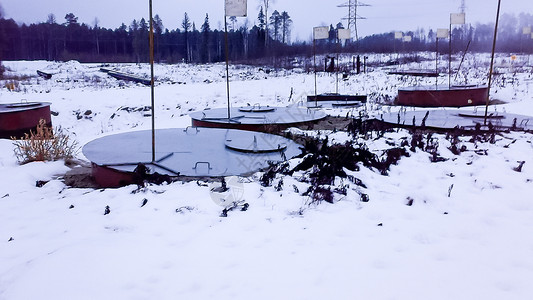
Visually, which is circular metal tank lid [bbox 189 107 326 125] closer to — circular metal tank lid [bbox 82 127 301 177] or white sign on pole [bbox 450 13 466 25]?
circular metal tank lid [bbox 82 127 301 177]

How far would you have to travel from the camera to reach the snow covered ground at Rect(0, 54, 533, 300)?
2396 millimetres

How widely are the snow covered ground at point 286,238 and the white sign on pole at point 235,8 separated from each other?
8.46ft

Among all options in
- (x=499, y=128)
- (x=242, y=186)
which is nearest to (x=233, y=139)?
(x=242, y=186)

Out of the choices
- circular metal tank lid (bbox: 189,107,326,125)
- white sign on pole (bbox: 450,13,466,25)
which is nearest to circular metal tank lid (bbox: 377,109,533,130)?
circular metal tank lid (bbox: 189,107,326,125)

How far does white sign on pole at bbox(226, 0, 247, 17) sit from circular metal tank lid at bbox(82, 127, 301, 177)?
175 cm

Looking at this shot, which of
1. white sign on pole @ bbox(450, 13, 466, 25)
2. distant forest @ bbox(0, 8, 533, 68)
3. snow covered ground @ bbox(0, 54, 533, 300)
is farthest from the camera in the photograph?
distant forest @ bbox(0, 8, 533, 68)

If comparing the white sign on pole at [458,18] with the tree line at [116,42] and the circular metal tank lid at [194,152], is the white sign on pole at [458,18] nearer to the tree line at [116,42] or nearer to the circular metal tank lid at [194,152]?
the circular metal tank lid at [194,152]

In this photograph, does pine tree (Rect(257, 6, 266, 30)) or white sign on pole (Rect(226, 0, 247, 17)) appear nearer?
white sign on pole (Rect(226, 0, 247, 17))

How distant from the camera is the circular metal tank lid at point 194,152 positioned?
427 centimetres

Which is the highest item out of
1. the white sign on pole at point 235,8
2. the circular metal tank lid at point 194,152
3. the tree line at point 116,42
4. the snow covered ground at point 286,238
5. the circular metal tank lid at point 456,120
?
the tree line at point 116,42

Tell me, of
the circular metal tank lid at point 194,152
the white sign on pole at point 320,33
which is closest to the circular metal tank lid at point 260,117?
the circular metal tank lid at point 194,152

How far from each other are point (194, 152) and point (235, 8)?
2169 millimetres

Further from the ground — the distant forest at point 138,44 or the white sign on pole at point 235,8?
the distant forest at point 138,44

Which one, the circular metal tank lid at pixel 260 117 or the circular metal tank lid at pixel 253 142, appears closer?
the circular metal tank lid at pixel 253 142
